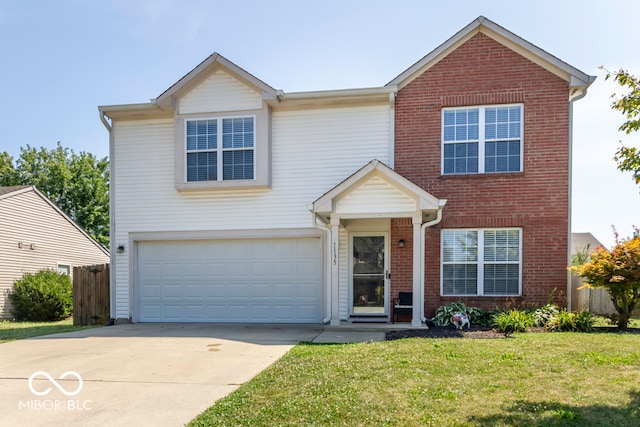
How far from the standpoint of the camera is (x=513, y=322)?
8852 mm

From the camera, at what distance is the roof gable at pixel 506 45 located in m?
10.0

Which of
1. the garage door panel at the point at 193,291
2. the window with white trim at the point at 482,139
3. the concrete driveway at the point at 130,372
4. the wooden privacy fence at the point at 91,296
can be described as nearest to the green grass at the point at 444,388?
the concrete driveway at the point at 130,372

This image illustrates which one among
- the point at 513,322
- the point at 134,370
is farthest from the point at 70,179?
the point at 513,322

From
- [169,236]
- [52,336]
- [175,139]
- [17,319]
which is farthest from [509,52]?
[17,319]

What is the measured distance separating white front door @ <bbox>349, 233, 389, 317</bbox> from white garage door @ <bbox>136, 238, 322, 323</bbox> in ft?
2.90

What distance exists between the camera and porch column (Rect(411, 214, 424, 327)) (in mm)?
9414

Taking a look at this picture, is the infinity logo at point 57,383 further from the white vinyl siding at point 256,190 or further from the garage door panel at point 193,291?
the white vinyl siding at point 256,190

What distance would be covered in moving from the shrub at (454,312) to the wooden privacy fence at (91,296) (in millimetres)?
8930

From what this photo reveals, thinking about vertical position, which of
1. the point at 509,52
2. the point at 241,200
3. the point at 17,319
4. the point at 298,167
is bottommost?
the point at 17,319

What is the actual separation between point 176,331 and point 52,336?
2.71 metres

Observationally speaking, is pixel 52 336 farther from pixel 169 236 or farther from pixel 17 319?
pixel 17 319

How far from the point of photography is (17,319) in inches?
634

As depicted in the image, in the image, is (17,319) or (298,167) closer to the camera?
(298,167)

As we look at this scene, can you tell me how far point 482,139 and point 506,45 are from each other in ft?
7.73
